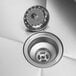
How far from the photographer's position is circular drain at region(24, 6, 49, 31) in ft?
3.14

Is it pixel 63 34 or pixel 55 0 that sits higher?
pixel 55 0

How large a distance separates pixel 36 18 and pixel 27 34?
81 millimetres

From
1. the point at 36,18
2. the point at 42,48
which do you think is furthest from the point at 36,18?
the point at 42,48

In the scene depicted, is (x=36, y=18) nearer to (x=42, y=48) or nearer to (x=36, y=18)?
(x=36, y=18)

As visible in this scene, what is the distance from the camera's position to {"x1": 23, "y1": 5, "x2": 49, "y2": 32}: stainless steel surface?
0.96m

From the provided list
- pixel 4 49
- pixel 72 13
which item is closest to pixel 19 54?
pixel 4 49

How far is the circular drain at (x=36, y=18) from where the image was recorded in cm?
96

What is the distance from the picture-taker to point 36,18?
976 millimetres

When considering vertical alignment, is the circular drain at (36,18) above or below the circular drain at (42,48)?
above

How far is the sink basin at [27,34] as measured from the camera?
89 cm

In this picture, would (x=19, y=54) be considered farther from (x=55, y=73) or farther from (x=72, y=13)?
(x=72, y=13)

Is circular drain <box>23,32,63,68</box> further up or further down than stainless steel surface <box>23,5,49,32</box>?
further down

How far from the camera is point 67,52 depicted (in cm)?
92

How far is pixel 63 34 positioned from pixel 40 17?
125 mm
